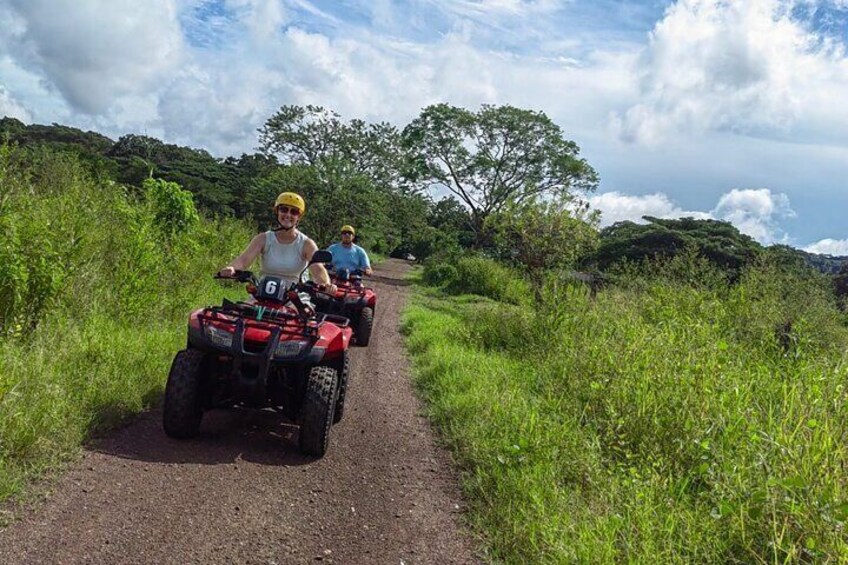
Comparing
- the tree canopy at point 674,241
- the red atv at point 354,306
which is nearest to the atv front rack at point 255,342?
the red atv at point 354,306

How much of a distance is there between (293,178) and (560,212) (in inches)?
486

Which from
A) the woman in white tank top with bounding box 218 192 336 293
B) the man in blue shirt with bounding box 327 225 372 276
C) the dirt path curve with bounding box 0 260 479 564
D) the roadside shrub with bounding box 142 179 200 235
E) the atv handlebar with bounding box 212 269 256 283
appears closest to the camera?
the dirt path curve with bounding box 0 260 479 564

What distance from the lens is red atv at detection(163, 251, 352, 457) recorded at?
475 cm

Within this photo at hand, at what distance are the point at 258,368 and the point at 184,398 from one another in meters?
0.57

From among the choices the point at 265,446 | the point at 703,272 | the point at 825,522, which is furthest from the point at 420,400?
the point at 703,272

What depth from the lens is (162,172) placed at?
168 feet

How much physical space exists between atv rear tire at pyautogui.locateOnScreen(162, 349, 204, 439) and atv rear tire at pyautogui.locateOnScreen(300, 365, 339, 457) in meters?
0.80

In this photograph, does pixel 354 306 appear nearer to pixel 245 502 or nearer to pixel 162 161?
pixel 245 502

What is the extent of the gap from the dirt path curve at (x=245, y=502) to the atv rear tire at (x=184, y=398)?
0.42ft

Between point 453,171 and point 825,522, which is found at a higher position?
point 453,171

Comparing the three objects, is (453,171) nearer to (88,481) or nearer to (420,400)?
(420,400)

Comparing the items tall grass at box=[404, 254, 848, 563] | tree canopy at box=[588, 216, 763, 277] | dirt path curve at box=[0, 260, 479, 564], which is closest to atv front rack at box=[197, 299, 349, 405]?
dirt path curve at box=[0, 260, 479, 564]

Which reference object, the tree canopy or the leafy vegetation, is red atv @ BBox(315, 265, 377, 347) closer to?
the leafy vegetation

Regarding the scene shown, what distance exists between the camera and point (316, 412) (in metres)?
4.87
